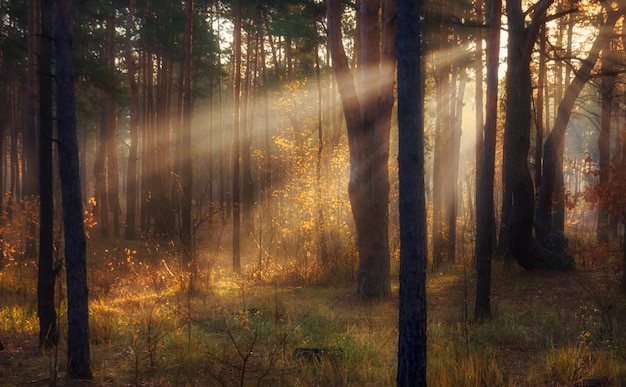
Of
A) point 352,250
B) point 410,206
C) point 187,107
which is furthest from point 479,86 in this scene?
point 410,206

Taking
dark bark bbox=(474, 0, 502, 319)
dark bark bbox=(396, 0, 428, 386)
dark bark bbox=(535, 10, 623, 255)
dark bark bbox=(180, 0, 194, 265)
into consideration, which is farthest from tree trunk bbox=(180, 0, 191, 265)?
dark bark bbox=(535, 10, 623, 255)

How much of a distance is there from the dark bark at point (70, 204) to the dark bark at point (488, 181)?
6434 millimetres

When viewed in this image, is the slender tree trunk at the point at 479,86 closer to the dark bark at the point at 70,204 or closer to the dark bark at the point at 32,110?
the dark bark at the point at 70,204

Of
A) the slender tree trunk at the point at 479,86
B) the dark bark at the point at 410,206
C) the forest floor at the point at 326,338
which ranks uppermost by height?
the slender tree trunk at the point at 479,86

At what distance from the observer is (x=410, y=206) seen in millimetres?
5605

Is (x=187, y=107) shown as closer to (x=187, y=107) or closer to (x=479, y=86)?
(x=187, y=107)

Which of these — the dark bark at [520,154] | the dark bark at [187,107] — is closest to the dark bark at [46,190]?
the dark bark at [187,107]

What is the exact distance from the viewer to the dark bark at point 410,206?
18.1ft

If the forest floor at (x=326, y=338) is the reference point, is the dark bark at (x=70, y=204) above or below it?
above

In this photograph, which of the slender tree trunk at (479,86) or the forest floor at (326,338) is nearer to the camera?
the forest floor at (326,338)

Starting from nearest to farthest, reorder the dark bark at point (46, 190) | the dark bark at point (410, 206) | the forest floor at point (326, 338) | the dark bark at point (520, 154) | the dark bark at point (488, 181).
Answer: the dark bark at point (410, 206) < the forest floor at point (326, 338) < the dark bark at point (46, 190) < the dark bark at point (488, 181) < the dark bark at point (520, 154)

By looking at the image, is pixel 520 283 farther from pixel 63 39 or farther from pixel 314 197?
pixel 63 39

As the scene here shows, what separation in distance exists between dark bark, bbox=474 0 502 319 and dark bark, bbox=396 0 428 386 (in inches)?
160

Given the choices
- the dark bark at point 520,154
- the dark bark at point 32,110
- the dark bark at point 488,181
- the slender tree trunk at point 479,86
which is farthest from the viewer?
the slender tree trunk at point 479,86
